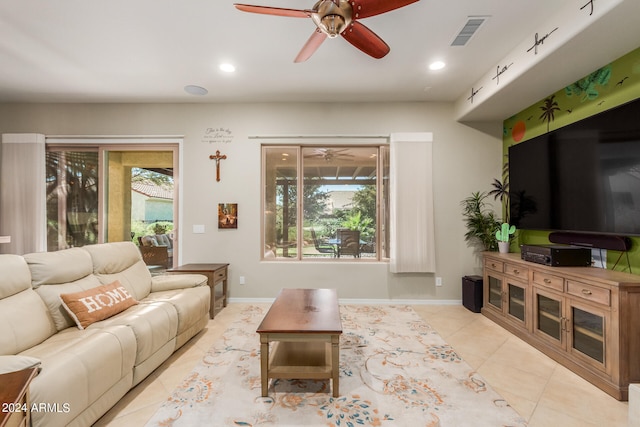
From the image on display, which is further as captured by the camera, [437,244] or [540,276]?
[437,244]

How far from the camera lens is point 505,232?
364 centimetres

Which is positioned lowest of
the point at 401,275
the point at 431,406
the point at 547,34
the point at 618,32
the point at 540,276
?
the point at 431,406

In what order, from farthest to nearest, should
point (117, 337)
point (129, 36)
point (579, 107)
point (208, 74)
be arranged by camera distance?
point (208, 74)
point (579, 107)
point (129, 36)
point (117, 337)

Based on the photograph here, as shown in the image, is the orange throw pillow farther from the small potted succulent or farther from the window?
the small potted succulent

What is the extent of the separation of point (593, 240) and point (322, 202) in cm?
305

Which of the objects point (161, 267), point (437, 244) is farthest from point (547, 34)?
point (161, 267)

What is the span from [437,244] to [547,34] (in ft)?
8.58

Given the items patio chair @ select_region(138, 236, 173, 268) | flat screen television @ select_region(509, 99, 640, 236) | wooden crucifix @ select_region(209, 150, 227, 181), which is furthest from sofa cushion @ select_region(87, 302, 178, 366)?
flat screen television @ select_region(509, 99, 640, 236)

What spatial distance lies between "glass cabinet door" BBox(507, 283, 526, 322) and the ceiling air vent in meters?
2.55

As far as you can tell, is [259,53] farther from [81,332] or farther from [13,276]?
[81,332]

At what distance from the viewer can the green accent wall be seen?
238 centimetres

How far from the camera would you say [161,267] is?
429cm

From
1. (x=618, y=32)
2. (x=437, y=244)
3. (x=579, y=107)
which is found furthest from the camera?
(x=437, y=244)

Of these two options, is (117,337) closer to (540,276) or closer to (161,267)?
(161,267)
